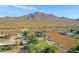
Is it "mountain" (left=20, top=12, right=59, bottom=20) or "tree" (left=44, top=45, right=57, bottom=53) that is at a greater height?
"mountain" (left=20, top=12, right=59, bottom=20)

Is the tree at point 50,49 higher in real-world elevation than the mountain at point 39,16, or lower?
lower

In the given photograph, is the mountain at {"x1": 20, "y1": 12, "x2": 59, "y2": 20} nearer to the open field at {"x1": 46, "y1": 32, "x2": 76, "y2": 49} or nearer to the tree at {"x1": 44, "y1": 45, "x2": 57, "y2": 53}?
the open field at {"x1": 46, "y1": 32, "x2": 76, "y2": 49}

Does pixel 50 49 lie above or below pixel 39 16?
below

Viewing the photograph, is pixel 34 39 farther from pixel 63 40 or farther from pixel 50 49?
pixel 63 40

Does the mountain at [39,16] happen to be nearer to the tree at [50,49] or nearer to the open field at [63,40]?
the open field at [63,40]

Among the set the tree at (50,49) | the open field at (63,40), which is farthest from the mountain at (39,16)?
the tree at (50,49)

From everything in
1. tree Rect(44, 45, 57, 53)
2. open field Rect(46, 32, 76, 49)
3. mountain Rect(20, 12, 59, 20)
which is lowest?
tree Rect(44, 45, 57, 53)

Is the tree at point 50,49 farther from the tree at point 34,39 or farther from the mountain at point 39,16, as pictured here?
the mountain at point 39,16

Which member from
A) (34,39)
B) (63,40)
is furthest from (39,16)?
(63,40)

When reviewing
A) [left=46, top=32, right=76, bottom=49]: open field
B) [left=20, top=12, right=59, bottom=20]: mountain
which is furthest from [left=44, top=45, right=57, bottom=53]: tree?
[left=20, top=12, right=59, bottom=20]: mountain

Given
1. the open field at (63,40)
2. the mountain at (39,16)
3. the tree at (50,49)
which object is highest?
the mountain at (39,16)

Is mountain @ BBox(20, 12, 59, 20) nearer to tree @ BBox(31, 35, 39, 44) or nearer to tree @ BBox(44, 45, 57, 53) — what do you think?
tree @ BBox(31, 35, 39, 44)
